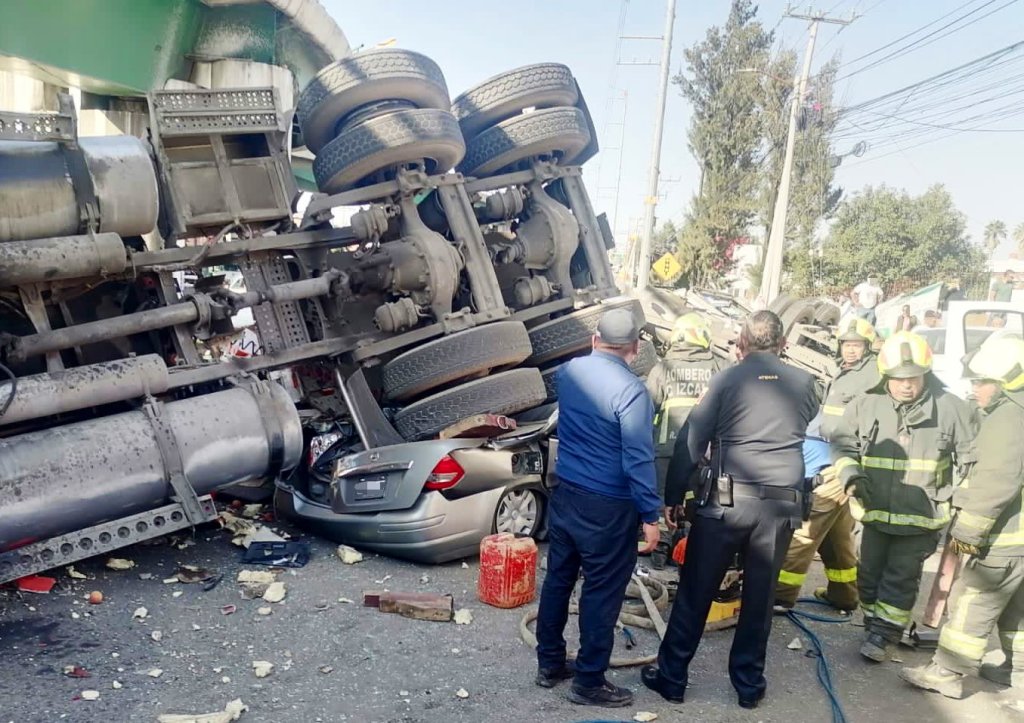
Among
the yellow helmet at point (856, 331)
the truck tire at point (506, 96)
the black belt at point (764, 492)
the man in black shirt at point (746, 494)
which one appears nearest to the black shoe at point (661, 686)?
the man in black shirt at point (746, 494)

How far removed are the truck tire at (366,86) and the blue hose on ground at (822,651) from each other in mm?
4450

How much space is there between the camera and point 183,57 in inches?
361

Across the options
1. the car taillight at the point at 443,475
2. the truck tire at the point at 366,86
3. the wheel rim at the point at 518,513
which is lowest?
the wheel rim at the point at 518,513

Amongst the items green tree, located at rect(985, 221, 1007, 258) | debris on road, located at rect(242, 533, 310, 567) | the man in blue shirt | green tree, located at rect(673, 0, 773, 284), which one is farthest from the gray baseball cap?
green tree, located at rect(985, 221, 1007, 258)

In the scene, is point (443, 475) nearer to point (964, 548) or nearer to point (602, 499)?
point (602, 499)

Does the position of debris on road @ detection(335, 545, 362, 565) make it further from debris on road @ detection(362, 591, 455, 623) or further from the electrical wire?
the electrical wire

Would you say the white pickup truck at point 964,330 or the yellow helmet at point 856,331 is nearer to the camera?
the yellow helmet at point 856,331

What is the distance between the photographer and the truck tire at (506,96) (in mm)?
7145

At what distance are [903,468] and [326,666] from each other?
2959mm

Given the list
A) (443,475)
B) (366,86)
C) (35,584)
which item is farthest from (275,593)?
(366,86)

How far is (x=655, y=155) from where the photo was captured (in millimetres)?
22656

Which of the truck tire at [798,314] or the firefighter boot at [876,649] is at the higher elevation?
the truck tire at [798,314]

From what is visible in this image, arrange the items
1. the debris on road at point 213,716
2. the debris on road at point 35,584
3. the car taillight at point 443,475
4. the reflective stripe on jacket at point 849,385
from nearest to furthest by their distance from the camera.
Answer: the debris on road at point 213,716, the debris on road at point 35,584, the car taillight at point 443,475, the reflective stripe on jacket at point 849,385

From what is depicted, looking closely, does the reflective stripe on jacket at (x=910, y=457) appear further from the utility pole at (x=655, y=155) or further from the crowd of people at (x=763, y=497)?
the utility pole at (x=655, y=155)
